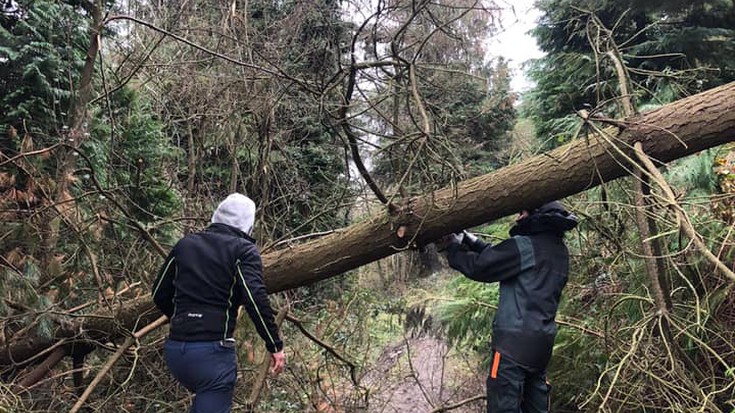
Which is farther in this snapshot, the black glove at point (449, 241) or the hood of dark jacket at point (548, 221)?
the black glove at point (449, 241)

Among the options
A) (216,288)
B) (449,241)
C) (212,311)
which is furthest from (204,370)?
(449,241)

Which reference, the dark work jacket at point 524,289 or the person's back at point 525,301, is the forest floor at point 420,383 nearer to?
the person's back at point 525,301

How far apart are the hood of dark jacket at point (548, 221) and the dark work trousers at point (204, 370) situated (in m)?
1.81

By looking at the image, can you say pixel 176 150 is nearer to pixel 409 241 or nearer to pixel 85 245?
pixel 85 245

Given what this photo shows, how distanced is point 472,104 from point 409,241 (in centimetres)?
905

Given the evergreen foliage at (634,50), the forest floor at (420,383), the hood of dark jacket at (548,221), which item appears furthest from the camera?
the evergreen foliage at (634,50)

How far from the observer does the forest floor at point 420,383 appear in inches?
179

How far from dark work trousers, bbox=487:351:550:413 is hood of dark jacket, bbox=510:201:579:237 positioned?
73 centimetres

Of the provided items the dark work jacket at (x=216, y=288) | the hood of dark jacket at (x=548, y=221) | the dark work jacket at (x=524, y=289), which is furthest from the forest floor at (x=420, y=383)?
the dark work jacket at (x=216, y=288)

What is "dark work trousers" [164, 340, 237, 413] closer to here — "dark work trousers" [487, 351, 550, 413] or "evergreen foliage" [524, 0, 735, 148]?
"dark work trousers" [487, 351, 550, 413]

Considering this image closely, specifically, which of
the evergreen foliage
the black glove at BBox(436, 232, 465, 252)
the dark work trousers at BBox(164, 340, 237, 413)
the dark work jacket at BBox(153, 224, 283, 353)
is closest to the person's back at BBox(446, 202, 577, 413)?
the black glove at BBox(436, 232, 465, 252)

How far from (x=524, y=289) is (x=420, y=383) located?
6.27 feet

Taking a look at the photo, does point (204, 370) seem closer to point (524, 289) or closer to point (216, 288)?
point (216, 288)

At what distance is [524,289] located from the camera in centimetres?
287
